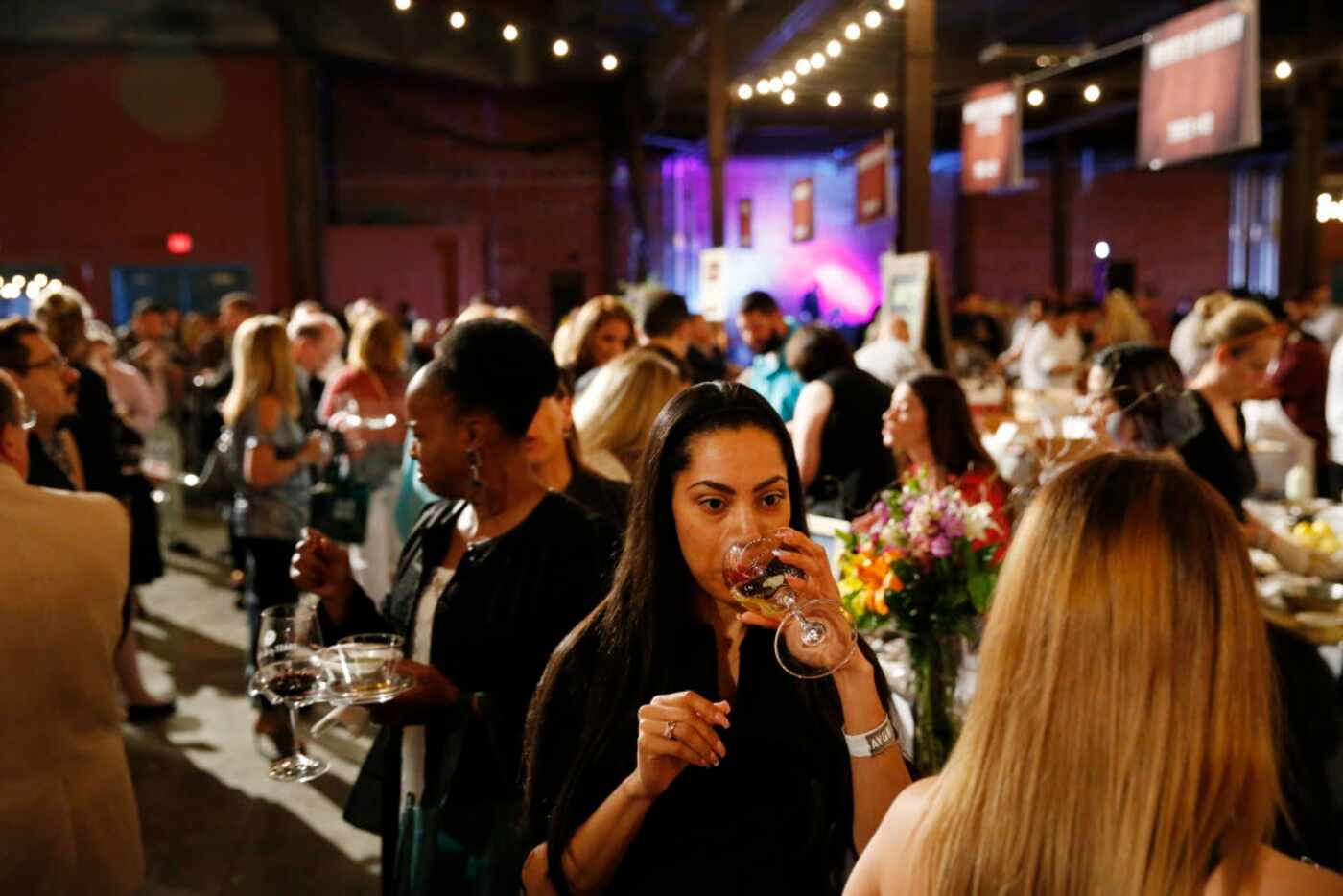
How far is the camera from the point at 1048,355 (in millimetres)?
10109

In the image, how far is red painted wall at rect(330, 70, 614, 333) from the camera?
17.3 meters

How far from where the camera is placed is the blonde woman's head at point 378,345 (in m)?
5.46

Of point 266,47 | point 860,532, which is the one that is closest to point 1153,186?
point 266,47

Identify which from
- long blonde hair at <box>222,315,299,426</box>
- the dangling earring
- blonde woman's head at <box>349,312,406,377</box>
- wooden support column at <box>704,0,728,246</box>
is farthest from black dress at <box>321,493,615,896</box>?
wooden support column at <box>704,0,728,246</box>

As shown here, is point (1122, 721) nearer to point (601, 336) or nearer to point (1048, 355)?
point (601, 336)

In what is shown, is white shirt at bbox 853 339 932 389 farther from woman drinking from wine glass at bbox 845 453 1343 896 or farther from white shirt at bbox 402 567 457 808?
woman drinking from wine glass at bbox 845 453 1343 896

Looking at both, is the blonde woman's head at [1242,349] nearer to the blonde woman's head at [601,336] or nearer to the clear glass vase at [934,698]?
the clear glass vase at [934,698]

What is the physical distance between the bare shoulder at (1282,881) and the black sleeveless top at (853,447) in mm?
3498

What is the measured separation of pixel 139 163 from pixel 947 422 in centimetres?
1440

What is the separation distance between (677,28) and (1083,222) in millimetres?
11460

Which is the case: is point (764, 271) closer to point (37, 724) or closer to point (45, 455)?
point (45, 455)

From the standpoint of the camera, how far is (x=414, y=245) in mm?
17484

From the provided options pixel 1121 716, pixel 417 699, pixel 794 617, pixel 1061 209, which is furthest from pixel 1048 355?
pixel 1061 209

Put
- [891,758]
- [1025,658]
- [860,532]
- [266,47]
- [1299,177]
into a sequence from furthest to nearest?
[266,47] → [1299,177] → [860,532] → [891,758] → [1025,658]
